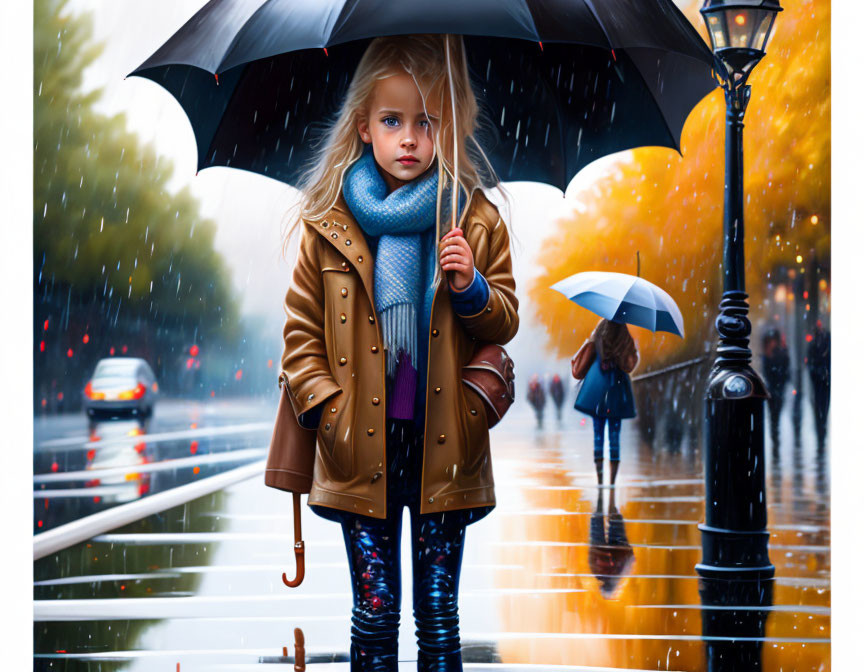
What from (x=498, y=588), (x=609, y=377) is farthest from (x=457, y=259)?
(x=609, y=377)

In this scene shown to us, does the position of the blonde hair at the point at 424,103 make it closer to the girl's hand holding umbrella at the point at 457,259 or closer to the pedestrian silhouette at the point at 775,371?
the girl's hand holding umbrella at the point at 457,259

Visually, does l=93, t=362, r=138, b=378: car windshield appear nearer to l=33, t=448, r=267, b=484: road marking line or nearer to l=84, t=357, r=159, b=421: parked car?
l=84, t=357, r=159, b=421: parked car

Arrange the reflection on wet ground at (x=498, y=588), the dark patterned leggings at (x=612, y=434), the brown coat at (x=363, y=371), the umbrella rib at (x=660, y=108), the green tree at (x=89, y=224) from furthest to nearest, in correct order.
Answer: the green tree at (x=89, y=224) < the dark patterned leggings at (x=612, y=434) < the reflection on wet ground at (x=498, y=588) < the umbrella rib at (x=660, y=108) < the brown coat at (x=363, y=371)

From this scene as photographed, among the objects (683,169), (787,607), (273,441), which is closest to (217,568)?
(273,441)

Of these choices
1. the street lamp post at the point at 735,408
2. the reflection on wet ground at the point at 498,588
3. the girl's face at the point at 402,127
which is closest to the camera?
the girl's face at the point at 402,127

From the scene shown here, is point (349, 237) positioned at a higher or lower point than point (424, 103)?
lower

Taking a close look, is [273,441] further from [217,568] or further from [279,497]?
[279,497]

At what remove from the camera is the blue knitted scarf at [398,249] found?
3.31 metres

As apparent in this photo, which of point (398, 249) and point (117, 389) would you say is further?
point (117, 389)

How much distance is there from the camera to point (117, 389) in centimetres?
1291

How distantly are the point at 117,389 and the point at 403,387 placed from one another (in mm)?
10413

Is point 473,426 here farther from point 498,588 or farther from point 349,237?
point 498,588

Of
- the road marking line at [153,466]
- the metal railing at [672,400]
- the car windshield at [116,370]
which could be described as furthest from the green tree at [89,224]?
the metal railing at [672,400]

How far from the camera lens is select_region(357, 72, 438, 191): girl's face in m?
3.38
